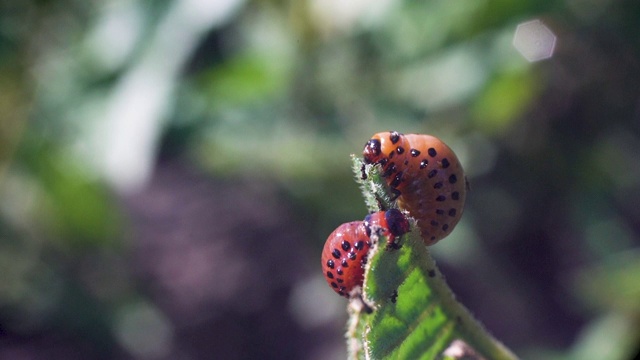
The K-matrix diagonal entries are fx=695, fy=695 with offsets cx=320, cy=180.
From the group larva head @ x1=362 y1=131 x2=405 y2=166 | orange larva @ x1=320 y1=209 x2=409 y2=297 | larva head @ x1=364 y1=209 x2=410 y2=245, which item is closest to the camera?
larva head @ x1=364 y1=209 x2=410 y2=245

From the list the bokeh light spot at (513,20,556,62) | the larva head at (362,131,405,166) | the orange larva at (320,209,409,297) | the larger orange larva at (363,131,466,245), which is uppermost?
the bokeh light spot at (513,20,556,62)

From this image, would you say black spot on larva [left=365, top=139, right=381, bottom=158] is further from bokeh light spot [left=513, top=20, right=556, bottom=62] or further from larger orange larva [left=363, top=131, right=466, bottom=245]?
bokeh light spot [left=513, top=20, right=556, bottom=62]

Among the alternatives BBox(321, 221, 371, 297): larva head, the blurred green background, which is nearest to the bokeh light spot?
the blurred green background

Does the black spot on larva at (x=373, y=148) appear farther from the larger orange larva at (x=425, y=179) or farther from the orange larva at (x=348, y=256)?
the orange larva at (x=348, y=256)

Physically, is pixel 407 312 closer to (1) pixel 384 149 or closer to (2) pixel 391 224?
(2) pixel 391 224

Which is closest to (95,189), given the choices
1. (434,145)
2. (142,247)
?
(142,247)

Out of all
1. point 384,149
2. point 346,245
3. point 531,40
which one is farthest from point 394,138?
point 531,40
